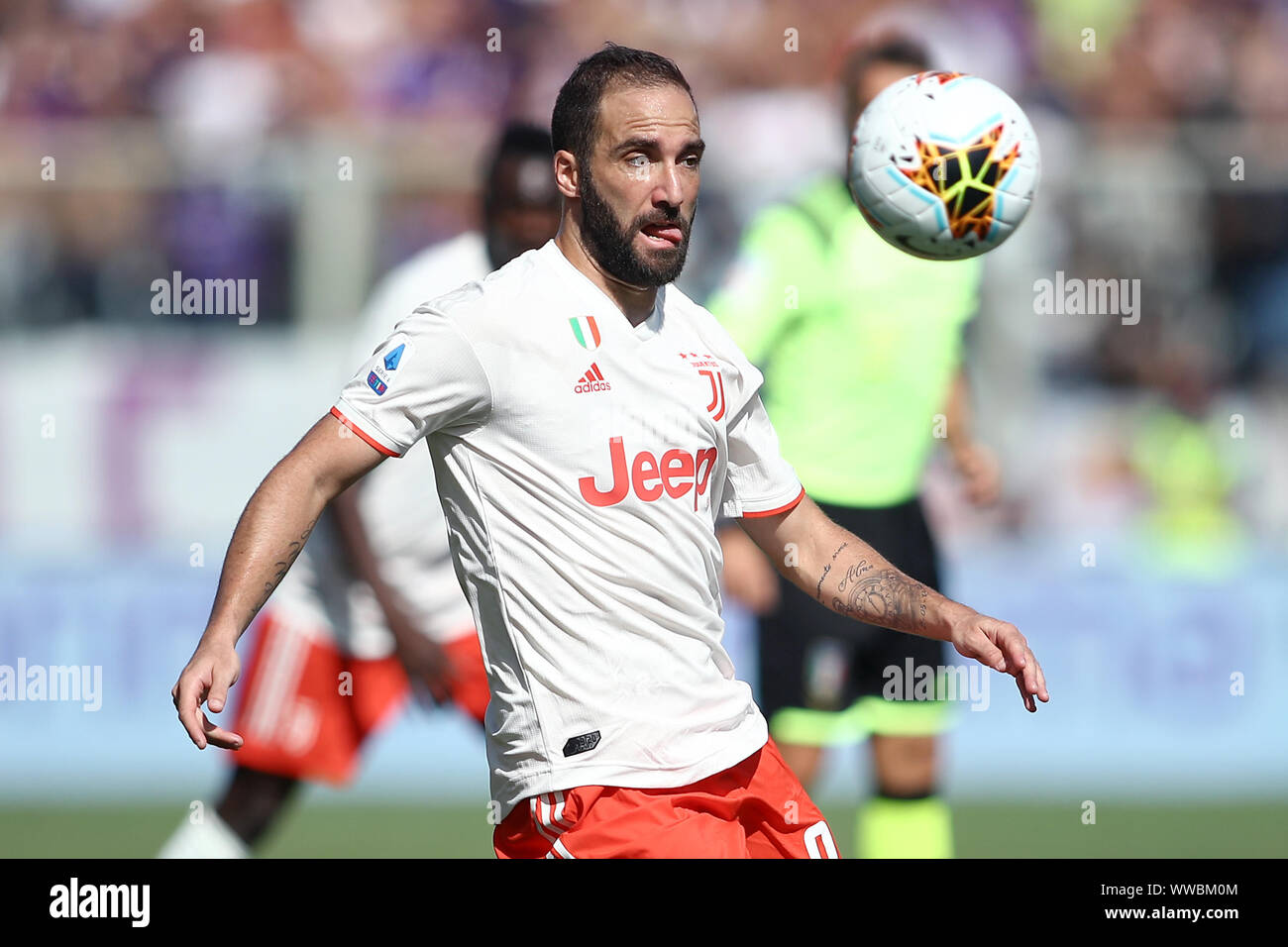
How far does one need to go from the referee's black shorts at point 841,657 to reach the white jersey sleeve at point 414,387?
8.09ft

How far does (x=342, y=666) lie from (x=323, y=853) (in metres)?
1.49

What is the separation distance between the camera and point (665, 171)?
3291 millimetres

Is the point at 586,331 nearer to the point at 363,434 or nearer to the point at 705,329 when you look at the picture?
the point at 705,329

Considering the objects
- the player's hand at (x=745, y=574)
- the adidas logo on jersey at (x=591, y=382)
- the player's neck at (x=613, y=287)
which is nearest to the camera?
the adidas logo on jersey at (x=591, y=382)

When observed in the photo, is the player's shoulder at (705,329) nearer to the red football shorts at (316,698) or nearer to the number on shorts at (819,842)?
the number on shorts at (819,842)

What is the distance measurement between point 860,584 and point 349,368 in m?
2.61

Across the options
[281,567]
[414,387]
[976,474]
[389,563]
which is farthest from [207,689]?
[976,474]

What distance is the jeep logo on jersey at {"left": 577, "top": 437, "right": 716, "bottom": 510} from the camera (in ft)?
10.5

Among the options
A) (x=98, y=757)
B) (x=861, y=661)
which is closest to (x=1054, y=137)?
(x=861, y=661)

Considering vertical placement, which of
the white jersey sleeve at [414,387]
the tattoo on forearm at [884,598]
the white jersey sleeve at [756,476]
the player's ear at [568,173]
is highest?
the player's ear at [568,173]

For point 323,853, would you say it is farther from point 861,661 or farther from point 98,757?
point 861,661

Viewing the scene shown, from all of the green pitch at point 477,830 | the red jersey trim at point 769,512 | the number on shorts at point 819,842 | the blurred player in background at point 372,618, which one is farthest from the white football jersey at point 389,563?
the number on shorts at point 819,842

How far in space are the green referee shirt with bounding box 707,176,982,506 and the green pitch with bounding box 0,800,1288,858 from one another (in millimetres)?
1754

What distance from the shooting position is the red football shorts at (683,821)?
123 inches
